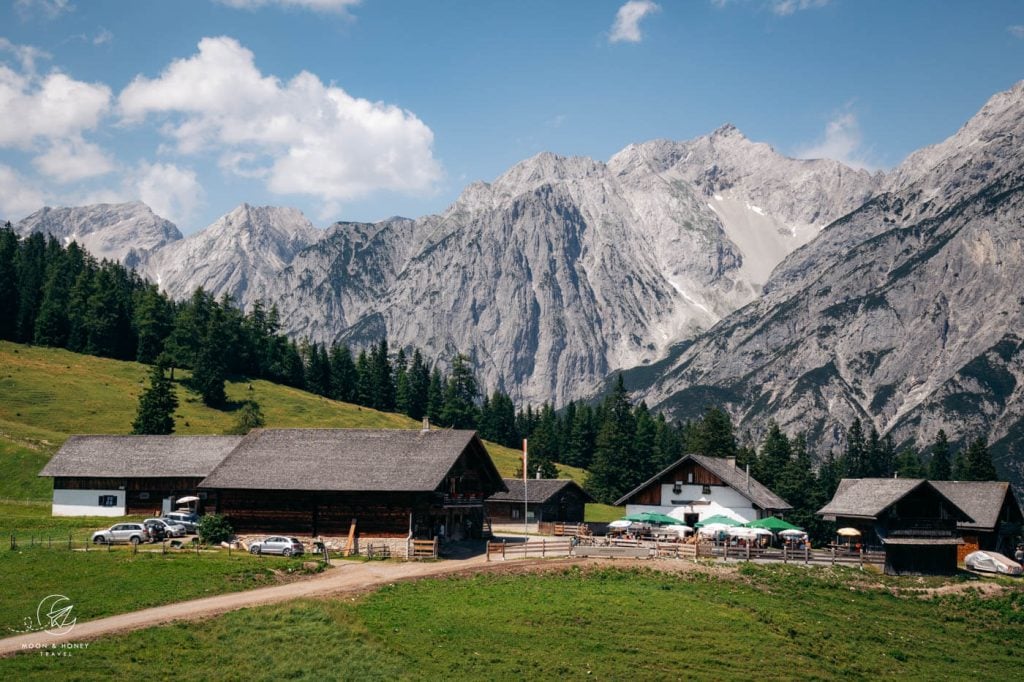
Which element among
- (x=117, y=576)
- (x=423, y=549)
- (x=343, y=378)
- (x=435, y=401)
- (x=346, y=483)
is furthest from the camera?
(x=435, y=401)

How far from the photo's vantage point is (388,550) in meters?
58.9

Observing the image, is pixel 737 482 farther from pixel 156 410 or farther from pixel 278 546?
pixel 156 410

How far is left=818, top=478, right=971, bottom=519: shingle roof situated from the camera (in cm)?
6850

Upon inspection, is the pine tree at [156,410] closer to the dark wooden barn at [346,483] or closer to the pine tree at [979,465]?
the dark wooden barn at [346,483]

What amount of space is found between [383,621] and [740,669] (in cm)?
1450

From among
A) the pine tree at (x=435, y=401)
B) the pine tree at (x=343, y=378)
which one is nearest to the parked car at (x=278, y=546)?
the pine tree at (x=343, y=378)

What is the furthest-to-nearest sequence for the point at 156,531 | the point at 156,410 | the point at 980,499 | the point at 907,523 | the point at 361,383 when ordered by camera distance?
1. the point at 361,383
2. the point at 156,410
3. the point at 980,499
4. the point at 907,523
5. the point at 156,531

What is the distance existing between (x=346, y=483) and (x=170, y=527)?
1208 centimetres

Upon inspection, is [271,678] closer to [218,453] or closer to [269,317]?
[218,453]

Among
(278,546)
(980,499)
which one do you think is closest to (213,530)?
(278,546)

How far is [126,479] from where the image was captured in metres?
81.6

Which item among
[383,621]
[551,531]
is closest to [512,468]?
[551,531]

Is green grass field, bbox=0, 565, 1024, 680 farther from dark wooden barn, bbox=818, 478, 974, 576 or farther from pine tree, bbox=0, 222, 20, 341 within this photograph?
pine tree, bbox=0, 222, 20, 341

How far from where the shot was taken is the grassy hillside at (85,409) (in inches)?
3661
